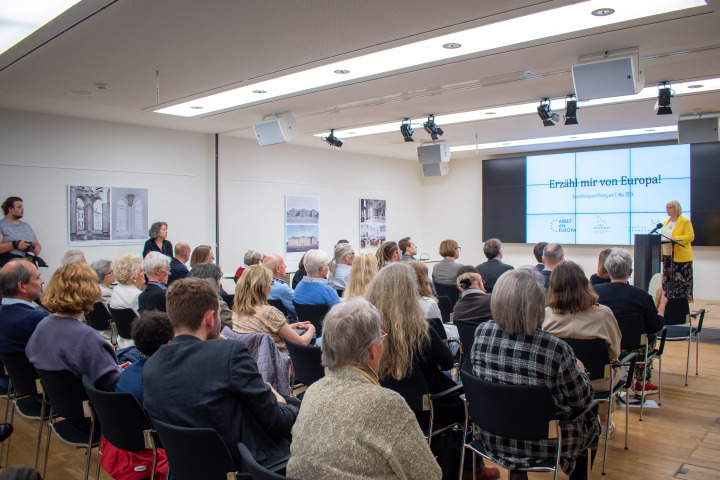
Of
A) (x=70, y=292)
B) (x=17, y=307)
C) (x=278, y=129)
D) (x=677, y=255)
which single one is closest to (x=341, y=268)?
(x=278, y=129)

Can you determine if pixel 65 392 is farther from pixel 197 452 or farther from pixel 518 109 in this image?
pixel 518 109

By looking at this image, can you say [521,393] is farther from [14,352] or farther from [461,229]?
[461,229]

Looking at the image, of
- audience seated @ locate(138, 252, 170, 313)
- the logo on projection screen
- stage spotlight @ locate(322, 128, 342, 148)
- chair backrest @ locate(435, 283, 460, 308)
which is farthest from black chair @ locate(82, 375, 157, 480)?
the logo on projection screen

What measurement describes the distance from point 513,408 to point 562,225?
32.1 ft

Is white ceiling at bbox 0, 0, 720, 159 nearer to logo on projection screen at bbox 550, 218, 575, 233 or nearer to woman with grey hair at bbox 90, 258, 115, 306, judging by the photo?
woman with grey hair at bbox 90, 258, 115, 306

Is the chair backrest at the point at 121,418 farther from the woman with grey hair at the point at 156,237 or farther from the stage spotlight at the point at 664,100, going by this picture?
the stage spotlight at the point at 664,100

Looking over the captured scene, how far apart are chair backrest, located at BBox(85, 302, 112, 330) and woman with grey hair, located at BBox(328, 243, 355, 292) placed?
2281 mm

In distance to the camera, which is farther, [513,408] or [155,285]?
[155,285]

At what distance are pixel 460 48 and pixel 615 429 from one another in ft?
10.4

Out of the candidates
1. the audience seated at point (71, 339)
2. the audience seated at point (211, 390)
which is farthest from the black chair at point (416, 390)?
the audience seated at point (71, 339)

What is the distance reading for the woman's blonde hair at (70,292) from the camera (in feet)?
9.42

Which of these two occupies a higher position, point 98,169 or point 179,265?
point 98,169

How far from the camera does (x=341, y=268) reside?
619 cm

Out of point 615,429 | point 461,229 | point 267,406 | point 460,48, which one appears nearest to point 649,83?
point 460,48
